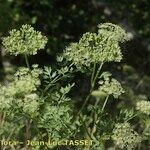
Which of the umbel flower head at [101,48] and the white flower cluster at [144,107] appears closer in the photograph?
the umbel flower head at [101,48]

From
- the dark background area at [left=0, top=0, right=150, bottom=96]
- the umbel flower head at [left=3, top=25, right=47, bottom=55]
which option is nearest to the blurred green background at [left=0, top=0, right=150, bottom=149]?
the dark background area at [left=0, top=0, right=150, bottom=96]

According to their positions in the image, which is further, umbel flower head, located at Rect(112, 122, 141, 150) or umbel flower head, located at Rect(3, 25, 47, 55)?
umbel flower head, located at Rect(3, 25, 47, 55)

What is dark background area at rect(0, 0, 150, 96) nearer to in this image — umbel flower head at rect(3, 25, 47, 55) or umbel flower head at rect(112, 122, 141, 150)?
umbel flower head at rect(3, 25, 47, 55)

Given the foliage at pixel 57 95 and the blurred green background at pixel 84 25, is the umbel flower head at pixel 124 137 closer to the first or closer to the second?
the foliage at pixel 57 95

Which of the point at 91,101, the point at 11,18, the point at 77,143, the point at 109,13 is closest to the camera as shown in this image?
the point at 77,143

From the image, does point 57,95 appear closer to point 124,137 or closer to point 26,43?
point 26,43

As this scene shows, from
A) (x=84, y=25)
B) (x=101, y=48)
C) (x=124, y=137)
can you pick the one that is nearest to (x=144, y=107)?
(x=124, y=137)

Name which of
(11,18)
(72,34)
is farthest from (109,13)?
(11,18)

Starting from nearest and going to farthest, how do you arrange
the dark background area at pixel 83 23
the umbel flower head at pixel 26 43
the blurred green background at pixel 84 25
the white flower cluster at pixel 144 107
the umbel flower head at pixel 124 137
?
the umbel flower head at pixel 124 137, the umbel flower head at pixel 26 43, the white flower cluster at pixel 144 107, the blurred green background at pixel 84 25, the dark background area at pixel 83 23

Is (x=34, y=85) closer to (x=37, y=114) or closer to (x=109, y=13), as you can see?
(x=37, y=114)

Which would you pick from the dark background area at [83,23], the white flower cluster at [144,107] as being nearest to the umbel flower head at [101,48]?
the white flower cluster at [144,107]

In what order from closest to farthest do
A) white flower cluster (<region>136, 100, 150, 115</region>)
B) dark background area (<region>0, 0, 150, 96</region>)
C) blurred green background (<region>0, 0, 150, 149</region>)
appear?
white flower cluster (<region>136, 100, 150, 115</region>), blurred green background (<region>0, 0, 150, 149</region>), dark background area (<region>0, 0, 150, 96</region>)
